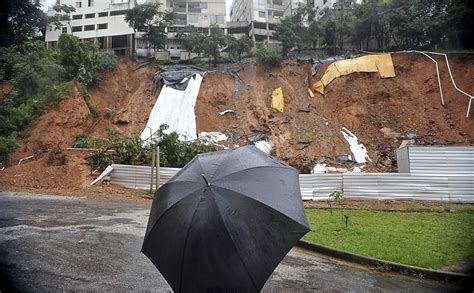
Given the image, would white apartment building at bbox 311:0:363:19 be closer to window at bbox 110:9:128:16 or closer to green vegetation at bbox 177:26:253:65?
green vegetation at bbox 177:26:253:65

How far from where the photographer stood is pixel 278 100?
21.7 m

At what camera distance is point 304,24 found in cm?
2752

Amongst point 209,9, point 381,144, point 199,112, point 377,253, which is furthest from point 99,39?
point 377,253

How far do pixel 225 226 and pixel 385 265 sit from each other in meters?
3.82

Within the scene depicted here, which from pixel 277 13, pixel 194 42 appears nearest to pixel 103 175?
pixel 194 42

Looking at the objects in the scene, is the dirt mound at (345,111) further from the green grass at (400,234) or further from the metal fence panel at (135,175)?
the green grass at (400,234)

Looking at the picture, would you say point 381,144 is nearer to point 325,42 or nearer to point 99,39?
point 325,42

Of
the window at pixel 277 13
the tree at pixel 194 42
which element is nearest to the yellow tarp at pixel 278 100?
the tree at pixel 194 42

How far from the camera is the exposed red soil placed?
16953mm

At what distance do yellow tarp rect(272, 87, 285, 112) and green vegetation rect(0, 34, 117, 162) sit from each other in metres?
11.0

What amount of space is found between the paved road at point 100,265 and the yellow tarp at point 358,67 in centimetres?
1732

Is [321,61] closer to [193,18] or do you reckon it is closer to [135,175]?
[135,175]

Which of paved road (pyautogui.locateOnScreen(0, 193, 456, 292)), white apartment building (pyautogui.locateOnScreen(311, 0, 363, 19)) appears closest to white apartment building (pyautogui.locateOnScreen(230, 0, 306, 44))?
white apartment building (pyautogui.locateOnScreen(311, 0, 363, 19))

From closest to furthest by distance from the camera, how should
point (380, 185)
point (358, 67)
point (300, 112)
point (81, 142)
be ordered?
1. point (380, 185)
2. point (81, 142)
3. point (300, 112)
4. point (358, 67)
